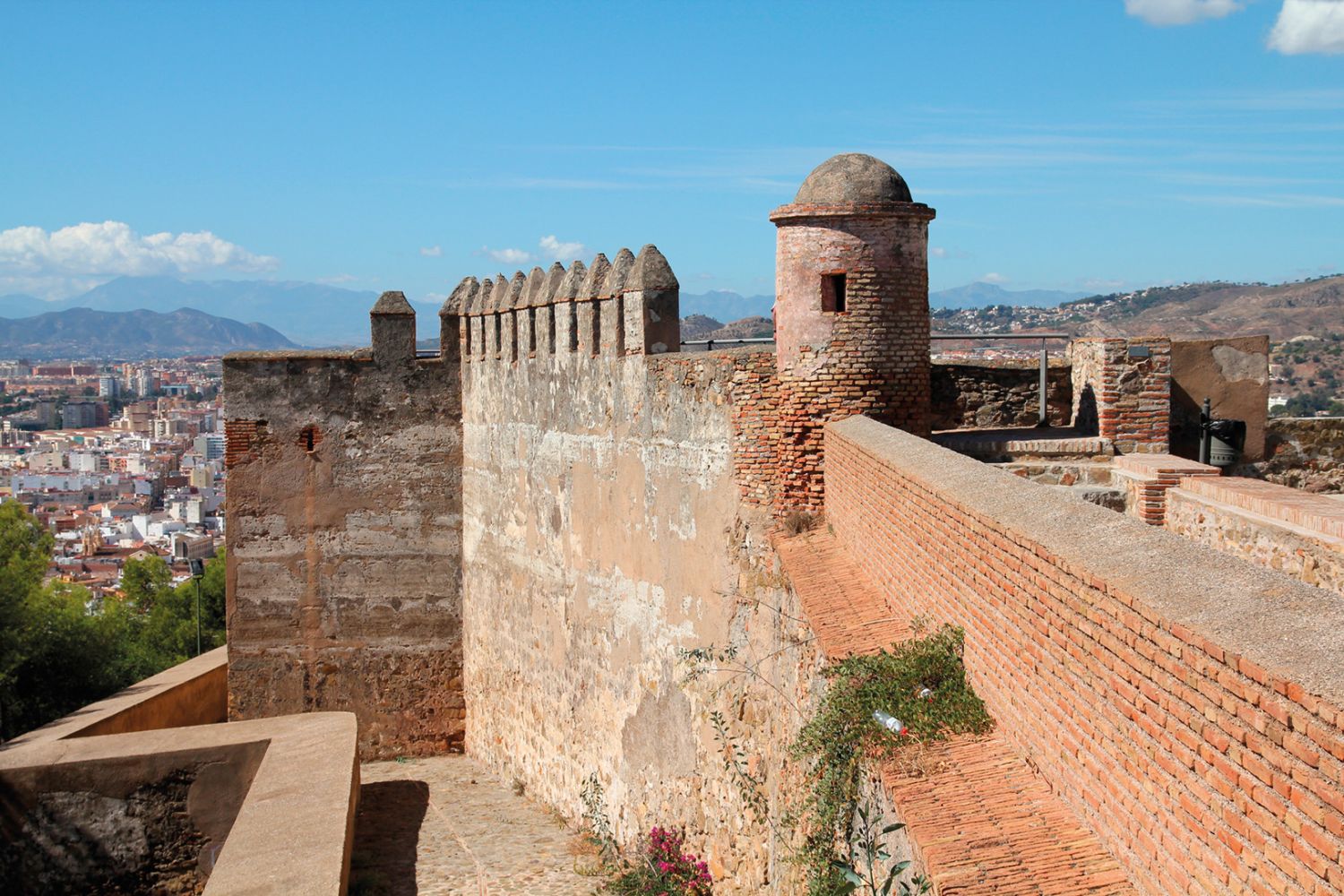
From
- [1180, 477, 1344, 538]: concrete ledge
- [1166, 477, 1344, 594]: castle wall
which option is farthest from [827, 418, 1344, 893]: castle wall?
[1180, 477, 1344, 538]: concrete ledge

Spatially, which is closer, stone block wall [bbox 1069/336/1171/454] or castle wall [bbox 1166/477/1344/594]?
castle wall [bbox 1166/477/1344/594]

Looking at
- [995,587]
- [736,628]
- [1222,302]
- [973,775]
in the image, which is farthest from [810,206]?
[1222,302]

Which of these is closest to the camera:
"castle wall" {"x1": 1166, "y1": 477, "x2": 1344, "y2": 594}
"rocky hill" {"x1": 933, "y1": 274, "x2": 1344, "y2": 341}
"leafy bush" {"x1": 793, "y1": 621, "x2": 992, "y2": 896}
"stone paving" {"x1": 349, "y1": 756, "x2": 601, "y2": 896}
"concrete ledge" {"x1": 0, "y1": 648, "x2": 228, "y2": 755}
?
"leafy bush" {"x1": 793, "y1": 621, "x2": 992, "y2": 896}

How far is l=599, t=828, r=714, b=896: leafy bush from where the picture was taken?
347 inches

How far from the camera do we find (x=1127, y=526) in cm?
421

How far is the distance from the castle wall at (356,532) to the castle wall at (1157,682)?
34.0ft

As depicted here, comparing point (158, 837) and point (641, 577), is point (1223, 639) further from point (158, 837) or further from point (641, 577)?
point (158, 837)

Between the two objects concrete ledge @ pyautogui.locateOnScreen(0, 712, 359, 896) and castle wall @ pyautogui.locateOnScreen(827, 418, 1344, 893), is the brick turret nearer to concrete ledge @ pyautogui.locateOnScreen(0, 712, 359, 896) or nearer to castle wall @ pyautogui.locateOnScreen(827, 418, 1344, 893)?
castle wall @ pyautogui.locateOnScreen(827, 418, 1344, 893)

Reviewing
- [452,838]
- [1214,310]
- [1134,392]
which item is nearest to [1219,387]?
[1134,392]

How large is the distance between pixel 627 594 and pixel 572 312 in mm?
2652

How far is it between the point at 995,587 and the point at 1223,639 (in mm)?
1767

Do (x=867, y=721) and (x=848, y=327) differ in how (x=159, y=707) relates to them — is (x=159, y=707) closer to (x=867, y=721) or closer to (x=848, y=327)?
(x=848, y=327)

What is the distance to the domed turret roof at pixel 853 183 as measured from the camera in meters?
8.44

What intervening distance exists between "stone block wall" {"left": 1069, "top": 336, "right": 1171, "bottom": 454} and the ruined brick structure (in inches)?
0.9
